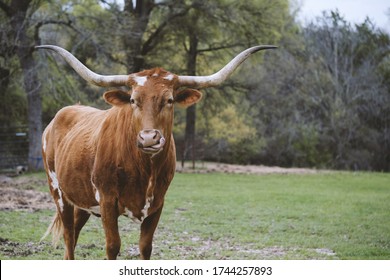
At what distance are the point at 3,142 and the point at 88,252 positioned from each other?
38.7ft

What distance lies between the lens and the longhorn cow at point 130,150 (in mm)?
3775

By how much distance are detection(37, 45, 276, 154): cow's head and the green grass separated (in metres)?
2.00

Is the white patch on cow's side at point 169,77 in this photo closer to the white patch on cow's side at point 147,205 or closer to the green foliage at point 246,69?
the white patch on cow's side at point 147,205

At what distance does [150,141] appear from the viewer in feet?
11.7

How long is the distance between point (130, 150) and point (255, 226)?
12.8 ft

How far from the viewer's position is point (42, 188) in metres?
11.3

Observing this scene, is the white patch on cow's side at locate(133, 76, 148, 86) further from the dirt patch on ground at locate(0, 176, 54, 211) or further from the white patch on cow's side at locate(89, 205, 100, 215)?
the dirt patch on ground at locate(0, 176, 54, 211)

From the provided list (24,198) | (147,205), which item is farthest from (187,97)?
(24,198)

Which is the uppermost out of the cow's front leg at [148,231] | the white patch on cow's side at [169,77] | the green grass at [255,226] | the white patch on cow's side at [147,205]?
the white patch on cow's side at [169,77]

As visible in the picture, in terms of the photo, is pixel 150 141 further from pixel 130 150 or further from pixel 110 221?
pixel 110 221

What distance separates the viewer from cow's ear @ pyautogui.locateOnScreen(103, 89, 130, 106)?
4055 mm

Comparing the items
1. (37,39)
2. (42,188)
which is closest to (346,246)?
(42,188)

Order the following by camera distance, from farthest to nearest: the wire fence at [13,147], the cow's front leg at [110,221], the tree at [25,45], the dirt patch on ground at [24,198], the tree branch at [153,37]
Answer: the tree branch at [153,37] → the wire fence at [13,147] → the tree at [25,45] → the dirt patch on ground at [24,198] → the cow's front leg at [110,221]

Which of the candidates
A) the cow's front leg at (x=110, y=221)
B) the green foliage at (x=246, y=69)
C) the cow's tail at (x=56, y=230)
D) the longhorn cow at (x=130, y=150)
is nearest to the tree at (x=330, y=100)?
the green foliage at (x=246, y=69)
